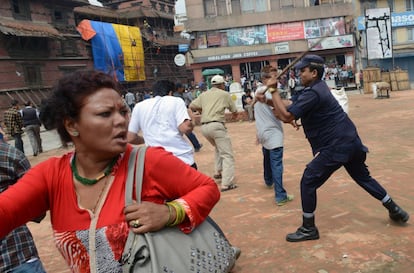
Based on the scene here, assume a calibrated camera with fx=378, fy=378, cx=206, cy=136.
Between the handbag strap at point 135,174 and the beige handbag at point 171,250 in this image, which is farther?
the handbag strap at point 135,174

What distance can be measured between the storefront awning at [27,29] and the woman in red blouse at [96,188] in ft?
78.2

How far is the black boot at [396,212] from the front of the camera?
148 inches

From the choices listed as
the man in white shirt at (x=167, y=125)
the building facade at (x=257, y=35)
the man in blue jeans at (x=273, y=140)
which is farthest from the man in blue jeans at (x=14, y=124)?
the building facade at (x=257, y=35)

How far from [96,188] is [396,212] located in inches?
130

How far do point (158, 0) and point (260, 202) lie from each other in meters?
45.2

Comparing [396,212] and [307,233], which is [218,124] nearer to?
[307,233]

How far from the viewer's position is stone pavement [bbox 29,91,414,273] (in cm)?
329

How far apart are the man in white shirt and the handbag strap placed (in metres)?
2.40

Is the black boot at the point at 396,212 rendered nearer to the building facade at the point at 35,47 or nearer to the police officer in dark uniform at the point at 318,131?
the police officer in dark uniform at the point at 318,131

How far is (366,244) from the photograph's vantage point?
352 centimetres

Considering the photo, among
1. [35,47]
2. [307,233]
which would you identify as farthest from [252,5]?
[307,233]

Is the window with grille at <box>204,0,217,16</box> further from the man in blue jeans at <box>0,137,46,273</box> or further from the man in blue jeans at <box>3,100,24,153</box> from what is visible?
the man in blue jeans at <box>0,137,46,273</box>

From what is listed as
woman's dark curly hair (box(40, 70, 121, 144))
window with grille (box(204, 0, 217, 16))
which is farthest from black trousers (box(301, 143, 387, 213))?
window with grille (box(204, 0, 217, 16))

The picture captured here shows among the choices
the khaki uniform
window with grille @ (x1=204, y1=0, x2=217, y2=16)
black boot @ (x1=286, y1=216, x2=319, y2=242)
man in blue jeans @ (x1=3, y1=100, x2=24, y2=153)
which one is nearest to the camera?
black boot @ (x1=286, y1=216, x2=319, y2=242)
